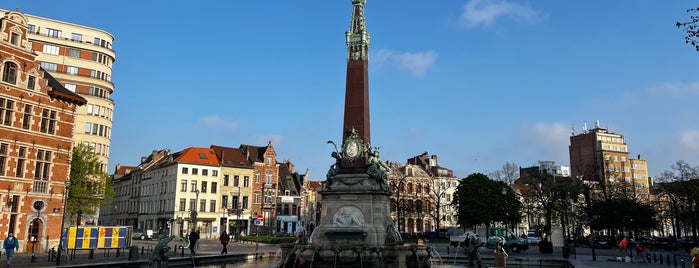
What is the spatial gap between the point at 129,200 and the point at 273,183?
88.3 feet

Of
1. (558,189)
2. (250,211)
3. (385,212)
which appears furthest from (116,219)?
(385,212)

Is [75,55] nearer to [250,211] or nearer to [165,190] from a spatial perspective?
[165,190]

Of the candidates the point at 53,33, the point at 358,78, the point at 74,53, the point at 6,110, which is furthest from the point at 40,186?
the point at 53,33

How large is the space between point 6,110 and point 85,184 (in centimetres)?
1659

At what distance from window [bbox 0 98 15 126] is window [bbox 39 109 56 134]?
2397 mm

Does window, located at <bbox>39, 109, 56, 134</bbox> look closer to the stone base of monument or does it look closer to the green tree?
the stone base of monument

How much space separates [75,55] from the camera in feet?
216

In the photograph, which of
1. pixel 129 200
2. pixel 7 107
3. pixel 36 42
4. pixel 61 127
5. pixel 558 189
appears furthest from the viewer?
pixel 129 200

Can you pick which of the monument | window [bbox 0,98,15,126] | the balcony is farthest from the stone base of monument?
window [bbox 0,98,15,126]

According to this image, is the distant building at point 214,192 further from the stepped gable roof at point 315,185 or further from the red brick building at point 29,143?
the red brick building at point 29,143

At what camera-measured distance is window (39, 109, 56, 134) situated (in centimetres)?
3828

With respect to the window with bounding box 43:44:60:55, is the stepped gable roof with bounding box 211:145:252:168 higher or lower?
lower

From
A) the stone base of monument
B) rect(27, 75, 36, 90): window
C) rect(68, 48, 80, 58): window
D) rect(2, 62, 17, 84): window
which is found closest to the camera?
the stone base of monument

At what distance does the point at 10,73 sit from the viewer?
1426 inches
